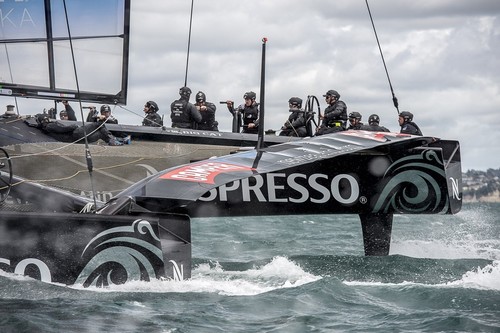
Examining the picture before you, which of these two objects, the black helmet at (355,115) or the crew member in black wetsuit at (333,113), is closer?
the crew member in black wetsuit at (333,113)

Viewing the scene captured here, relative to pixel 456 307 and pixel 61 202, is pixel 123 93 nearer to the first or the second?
pixel 61 202

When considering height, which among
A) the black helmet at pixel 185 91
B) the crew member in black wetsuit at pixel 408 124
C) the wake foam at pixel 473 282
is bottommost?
the wake foam at pixel 473 282

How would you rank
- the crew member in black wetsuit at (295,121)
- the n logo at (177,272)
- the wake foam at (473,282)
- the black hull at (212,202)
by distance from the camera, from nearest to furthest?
the black hull at (212,202) < the n logo at (177,272) < the wake foam at (473,282) < the crew member in black wetsuit at (295,121)

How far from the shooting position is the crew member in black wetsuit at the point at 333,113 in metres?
10.0

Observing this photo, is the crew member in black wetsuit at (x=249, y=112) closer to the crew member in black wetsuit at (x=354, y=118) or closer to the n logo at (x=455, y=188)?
the crew member in black wetsuit at (x=354, y=118)

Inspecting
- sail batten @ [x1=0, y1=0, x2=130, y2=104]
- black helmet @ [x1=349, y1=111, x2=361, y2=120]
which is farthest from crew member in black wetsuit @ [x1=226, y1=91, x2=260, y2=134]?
sail batten @ [x1=0, y1=0, x2=130, y2=104]

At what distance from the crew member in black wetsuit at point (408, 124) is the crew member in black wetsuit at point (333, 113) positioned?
0.66m

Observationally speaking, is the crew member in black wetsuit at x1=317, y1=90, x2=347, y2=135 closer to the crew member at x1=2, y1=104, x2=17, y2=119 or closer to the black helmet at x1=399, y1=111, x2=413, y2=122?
the black helmet at x1=399, y1=111, x2=413, y2=122

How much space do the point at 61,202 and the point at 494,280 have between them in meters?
3.19

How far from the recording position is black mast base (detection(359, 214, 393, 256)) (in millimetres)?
8133

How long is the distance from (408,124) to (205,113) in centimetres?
260

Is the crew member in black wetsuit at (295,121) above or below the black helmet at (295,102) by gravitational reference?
below

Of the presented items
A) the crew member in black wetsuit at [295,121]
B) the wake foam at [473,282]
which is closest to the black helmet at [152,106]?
the crew member in black wetsuit at [295,121]

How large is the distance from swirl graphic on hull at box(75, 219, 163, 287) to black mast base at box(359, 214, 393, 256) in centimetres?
295
